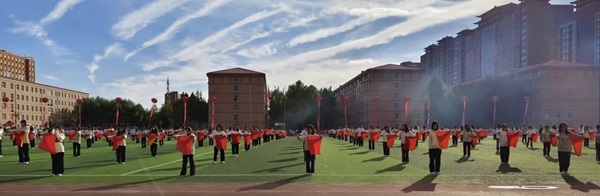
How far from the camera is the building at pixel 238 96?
121 meters

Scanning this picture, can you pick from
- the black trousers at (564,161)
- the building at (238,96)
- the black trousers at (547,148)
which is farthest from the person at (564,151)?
the building at (238,96)

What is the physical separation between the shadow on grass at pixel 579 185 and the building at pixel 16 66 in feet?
558

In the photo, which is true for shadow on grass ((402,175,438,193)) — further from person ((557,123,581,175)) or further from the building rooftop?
the building rooftop

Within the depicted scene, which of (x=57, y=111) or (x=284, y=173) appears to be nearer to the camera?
(x=284, y=173)

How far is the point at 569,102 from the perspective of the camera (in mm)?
108625

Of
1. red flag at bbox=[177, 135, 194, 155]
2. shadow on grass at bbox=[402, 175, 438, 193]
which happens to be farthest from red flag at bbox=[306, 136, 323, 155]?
red flag at bbox=[177, 135, 194, 155]

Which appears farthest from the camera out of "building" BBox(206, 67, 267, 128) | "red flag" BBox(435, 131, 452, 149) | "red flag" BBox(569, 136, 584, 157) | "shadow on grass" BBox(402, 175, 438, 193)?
"building" BBox(206, 67, 267, 128)

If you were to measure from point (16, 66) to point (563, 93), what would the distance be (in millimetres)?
160584

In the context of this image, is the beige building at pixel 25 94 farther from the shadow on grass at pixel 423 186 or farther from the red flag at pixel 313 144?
the shadow on grass at pixel 423 186

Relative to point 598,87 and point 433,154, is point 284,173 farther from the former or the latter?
point 598,87

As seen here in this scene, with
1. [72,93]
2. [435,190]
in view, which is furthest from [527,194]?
[72,93]

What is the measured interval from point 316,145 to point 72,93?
17321cm

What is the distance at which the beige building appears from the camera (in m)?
134

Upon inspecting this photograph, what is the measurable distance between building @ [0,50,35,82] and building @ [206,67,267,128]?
7640 cm
